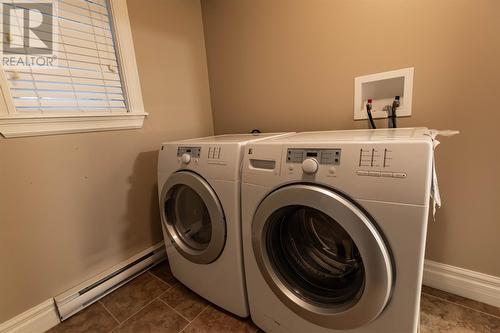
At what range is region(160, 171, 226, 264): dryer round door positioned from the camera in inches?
39.8

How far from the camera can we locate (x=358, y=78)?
1209mm

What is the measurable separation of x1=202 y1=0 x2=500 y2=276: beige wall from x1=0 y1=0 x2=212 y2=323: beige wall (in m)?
0.50

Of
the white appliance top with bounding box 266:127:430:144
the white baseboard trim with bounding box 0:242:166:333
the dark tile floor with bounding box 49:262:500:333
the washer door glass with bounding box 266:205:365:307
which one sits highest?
the white appliance top with bounding box 266:127:430:144

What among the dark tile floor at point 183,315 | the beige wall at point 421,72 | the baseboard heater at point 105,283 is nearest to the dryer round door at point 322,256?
the dark tile floor at point 183,315

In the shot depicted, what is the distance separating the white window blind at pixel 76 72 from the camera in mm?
1047

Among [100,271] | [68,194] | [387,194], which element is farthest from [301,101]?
[100,271]

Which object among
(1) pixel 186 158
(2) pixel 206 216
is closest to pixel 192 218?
(2) pixel 206 216

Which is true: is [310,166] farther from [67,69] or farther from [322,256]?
[67,69]

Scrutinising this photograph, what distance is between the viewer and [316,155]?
0.74m

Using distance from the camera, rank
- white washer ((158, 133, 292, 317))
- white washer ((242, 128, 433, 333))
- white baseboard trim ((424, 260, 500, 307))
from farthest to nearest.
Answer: white baseboard trim ((424, 260, 500, 307))
white washer ((158, 133, 292, 317))
white washer ((242, 128, 433, 333))

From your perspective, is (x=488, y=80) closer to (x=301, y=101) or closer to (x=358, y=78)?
(x=358, y=78)

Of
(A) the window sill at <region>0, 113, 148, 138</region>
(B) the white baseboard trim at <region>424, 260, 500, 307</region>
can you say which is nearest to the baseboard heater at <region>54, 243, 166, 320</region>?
(A) the window sill at <region>0, 113, 148, 138</region>

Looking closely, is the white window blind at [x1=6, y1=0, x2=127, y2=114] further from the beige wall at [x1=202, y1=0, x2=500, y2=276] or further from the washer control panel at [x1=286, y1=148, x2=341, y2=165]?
the washer control panel at [x1=286, y1=148, x2=341, y2=165]

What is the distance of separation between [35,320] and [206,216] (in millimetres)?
928
